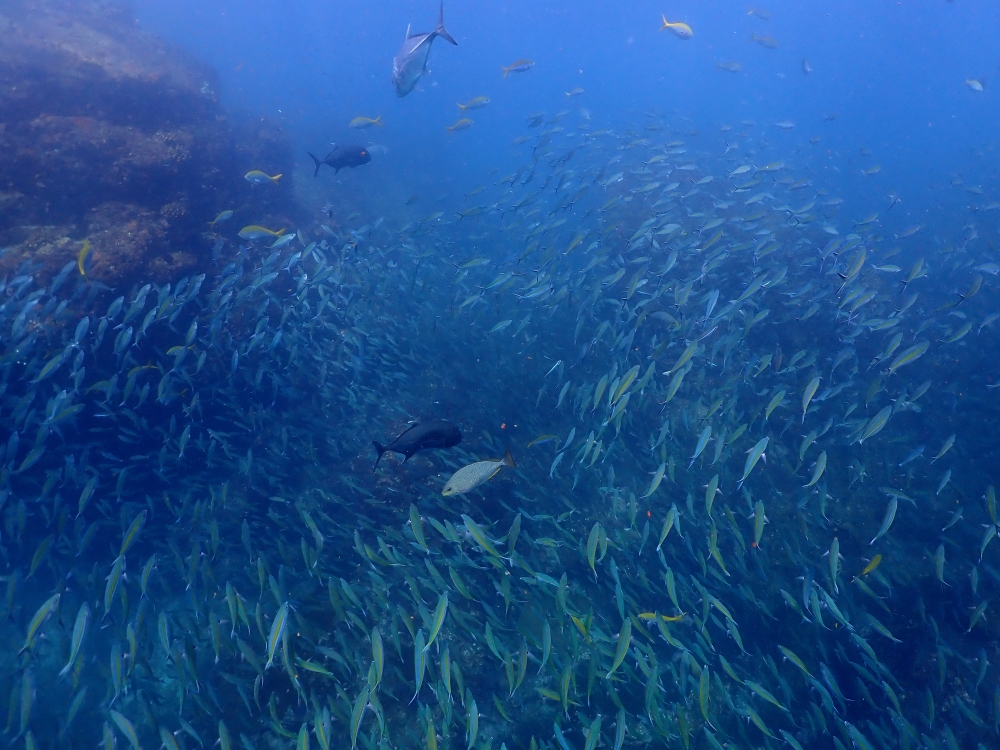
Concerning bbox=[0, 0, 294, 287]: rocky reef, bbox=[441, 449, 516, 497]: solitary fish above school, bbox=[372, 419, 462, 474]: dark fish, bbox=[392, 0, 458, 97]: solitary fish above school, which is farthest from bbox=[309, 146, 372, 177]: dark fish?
bbox=[441, 449, 516, 497]: solitary fish above school

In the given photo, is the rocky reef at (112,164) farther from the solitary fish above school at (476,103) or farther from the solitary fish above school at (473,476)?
the solitary fish above school at (473,476)

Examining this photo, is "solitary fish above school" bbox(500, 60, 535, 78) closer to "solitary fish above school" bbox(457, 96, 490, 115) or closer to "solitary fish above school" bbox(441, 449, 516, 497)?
"solitary fish above school" bbox(457, 96, 490, 115)

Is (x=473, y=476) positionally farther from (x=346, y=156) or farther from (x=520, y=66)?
(x=520, y=66)

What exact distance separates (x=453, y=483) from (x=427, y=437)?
0.52 meters

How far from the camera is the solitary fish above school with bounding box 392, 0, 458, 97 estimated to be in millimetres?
6613

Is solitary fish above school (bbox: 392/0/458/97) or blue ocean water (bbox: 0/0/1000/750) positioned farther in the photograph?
solitary fish above school (bbox: 392/0/458/97)

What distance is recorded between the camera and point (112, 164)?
9367 millimetres

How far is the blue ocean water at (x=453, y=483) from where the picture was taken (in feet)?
13.7

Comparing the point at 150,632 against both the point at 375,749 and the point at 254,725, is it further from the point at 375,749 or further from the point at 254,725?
the point at 375,749

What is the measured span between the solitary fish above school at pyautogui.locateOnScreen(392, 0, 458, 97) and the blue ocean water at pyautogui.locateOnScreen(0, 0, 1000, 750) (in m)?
1.95

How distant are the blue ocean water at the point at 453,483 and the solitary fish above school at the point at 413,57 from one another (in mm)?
1950

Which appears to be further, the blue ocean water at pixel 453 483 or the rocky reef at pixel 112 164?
the rocky reef at pixel 112 164

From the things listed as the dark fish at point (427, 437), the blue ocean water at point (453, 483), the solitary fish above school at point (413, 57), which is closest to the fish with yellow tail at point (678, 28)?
the blue ocean water at point (453, 483)

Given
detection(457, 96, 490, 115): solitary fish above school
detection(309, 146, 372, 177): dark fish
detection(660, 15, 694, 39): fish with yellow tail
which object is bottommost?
detection(309, 146, 372, 177): dark fish
